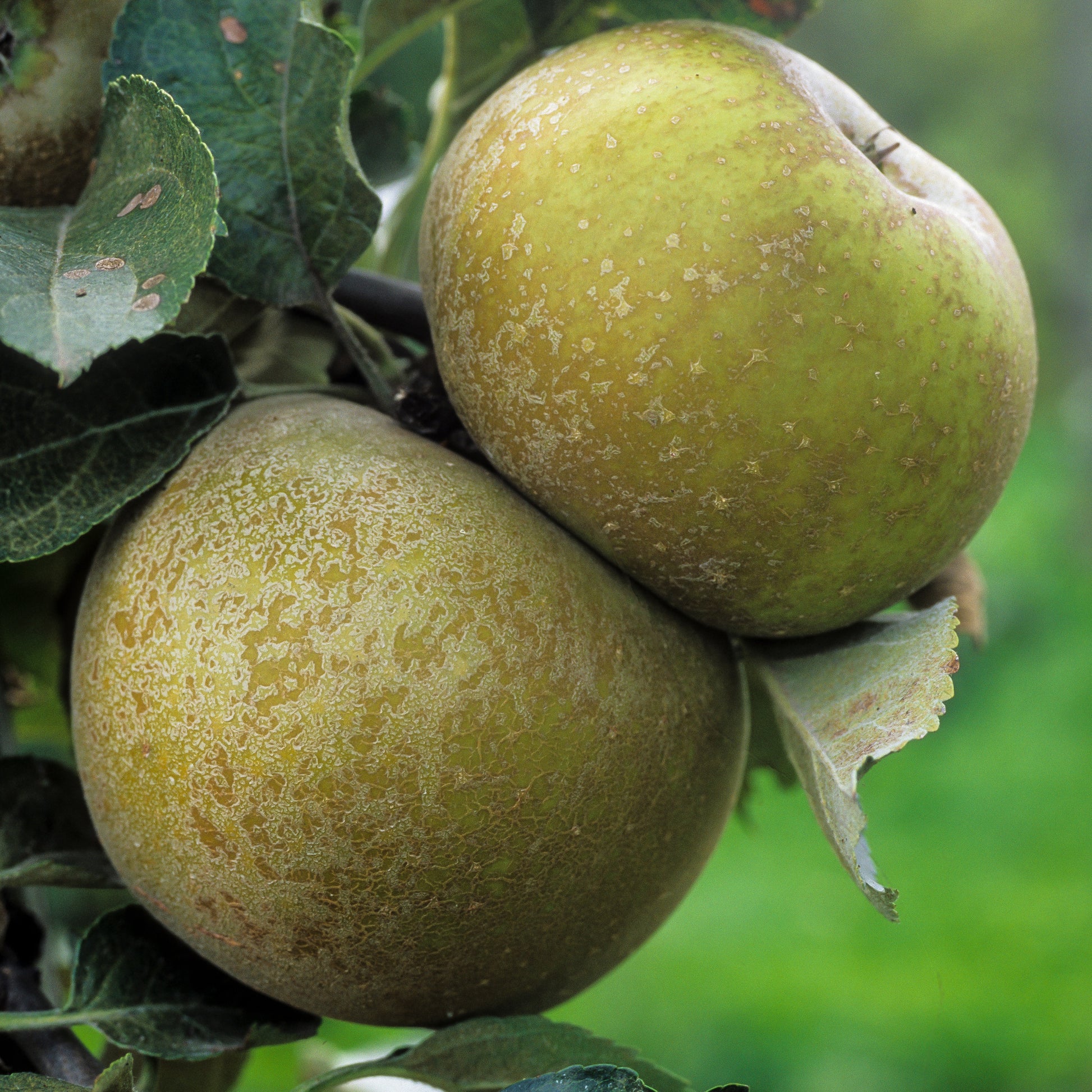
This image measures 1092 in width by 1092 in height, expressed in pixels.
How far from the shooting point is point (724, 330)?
0.60 meters

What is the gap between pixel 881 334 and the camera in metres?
0.61

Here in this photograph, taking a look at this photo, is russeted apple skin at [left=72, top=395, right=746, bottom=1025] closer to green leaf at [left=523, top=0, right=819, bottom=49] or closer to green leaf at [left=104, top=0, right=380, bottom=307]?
green leaf at [left=104, top=0, right=380, bottom=307]

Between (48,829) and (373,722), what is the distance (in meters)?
0.37

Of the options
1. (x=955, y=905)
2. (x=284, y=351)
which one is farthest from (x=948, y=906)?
(x=284, y=351)

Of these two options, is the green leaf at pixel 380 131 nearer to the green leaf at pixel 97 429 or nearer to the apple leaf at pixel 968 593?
the green leaf at pixel 97 429

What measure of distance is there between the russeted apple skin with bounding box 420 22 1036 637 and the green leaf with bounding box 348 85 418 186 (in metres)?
0.30

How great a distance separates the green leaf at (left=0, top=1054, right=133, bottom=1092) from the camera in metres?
0.58

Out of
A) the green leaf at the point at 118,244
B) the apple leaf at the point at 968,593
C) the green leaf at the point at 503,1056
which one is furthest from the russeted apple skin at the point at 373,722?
the apple leaf at the point at 968,593

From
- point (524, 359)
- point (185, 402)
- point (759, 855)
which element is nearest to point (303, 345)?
point (185, 402)

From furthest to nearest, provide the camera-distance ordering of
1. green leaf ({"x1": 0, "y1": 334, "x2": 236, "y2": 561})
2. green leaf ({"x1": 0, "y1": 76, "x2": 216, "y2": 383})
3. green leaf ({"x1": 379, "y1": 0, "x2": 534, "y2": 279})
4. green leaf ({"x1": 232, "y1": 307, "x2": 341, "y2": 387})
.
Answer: green leaf ({"x1": 379, "y1": 0, "x2": 534, "y2": 279}), green leaf ({"x1": 232, "y1": 307, "x2": 341, "y2": 387}), green leaf ({"x1": 0, "y1": 334, "x2": 236, "y2": 561}), green leaf ({"x1": 0, "y1": 76, "x2": 216, "y2": 383})

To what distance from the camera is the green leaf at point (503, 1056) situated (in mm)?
703

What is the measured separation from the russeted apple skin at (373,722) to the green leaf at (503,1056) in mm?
20

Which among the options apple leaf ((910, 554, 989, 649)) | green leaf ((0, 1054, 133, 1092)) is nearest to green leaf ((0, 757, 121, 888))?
green leaf ((0, 1054, 133, 1092))

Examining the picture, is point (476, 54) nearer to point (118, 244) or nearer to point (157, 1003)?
point (118, 244)
